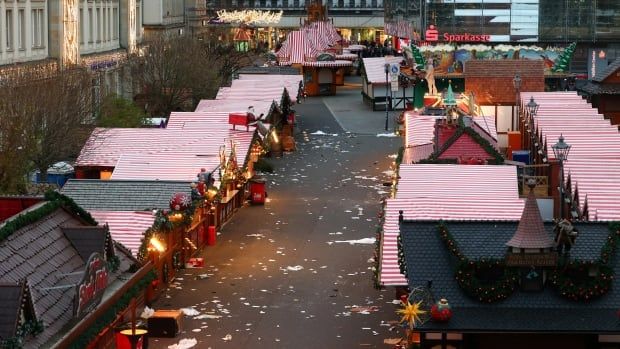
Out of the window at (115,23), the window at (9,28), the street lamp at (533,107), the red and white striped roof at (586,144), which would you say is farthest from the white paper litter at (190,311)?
the window at (115,23)

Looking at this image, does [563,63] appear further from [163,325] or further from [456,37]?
[163,325]

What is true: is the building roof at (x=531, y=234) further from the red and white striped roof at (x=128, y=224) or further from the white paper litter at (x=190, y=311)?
the red and white striped roof at (x=128, y=224)

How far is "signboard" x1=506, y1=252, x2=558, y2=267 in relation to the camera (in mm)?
22781

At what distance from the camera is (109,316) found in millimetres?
22406

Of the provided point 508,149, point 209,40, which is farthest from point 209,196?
point 209,40

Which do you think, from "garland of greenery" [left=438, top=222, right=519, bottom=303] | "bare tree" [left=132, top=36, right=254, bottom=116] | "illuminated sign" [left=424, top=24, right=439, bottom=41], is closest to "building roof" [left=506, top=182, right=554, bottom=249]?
"garland of greenery" [left=438, top=222, right=519, bottom=303]

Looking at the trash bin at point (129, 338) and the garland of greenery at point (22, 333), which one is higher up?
the garland of greenery at point (22, 333)

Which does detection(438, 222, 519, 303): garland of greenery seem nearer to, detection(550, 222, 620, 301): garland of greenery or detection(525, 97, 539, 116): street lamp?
detection(550, 222, 620, 301): garland of greenery

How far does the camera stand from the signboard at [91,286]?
21312 mm

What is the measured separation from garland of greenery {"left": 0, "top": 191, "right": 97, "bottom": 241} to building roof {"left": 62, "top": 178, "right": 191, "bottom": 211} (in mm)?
8382

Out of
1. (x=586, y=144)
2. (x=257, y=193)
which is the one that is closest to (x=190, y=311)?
(x=586, y=144)

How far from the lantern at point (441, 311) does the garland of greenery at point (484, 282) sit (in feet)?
2.05

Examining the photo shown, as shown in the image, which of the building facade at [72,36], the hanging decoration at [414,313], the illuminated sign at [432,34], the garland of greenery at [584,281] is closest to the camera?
the hanging decoration at [414,313]

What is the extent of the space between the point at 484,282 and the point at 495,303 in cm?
35
